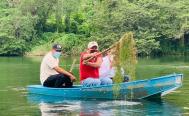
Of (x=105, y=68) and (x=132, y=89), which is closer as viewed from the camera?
(x=132, y=89)

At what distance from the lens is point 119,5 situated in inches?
2689

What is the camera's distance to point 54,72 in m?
18.9

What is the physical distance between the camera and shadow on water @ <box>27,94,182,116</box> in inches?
575

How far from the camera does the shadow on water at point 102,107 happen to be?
14.6 metres

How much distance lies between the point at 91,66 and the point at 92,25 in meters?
53.7

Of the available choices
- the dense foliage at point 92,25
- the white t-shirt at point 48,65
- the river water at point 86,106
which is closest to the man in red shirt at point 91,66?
the river water at point 86,106

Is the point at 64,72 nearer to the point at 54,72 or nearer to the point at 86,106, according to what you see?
the point at 54,72

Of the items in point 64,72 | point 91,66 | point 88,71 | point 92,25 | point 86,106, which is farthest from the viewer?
point 92,25

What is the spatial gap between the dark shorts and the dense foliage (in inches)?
1861

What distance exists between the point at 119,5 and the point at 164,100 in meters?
51.1

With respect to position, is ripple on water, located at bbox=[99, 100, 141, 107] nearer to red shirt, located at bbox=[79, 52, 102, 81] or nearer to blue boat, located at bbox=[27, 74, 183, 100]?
blue boat, located at bbox=[27, 74, 183, 100]

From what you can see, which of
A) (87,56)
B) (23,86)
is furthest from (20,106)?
(23,86)

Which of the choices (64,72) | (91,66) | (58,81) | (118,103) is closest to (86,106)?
(118,103)

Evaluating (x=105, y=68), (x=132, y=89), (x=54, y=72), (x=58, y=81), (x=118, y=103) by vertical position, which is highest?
(x=105, y=68)
